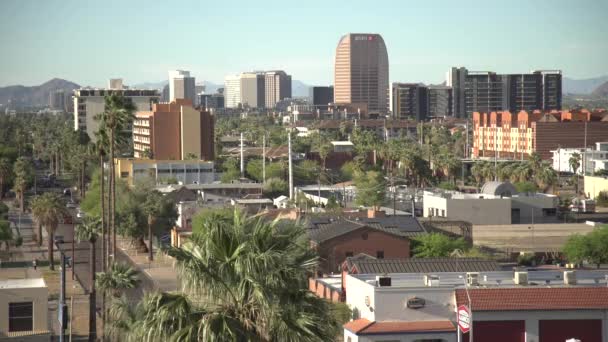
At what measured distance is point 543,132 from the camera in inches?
5615

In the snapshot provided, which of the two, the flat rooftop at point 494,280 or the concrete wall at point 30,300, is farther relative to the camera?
the concrete wall at point 30,300

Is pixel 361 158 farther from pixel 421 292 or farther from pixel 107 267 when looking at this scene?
pixel 421 292

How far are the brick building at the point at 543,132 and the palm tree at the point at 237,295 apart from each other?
12326 cm

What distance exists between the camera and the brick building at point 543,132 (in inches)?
5615

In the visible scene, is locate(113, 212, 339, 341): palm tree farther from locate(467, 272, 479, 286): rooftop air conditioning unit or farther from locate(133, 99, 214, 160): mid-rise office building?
locate(133, 99, 214, 160): mid-rise office building

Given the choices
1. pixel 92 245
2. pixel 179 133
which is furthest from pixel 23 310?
pixel 179 133

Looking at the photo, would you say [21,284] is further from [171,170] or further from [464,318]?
[171,170]

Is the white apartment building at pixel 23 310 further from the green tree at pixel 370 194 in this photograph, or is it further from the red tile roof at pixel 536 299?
the green tree at pixel 370 194

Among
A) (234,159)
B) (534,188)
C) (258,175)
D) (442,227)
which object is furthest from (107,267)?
(234,159)

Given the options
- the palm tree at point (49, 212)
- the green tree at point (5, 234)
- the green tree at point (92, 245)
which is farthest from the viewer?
the green tree at point (5, 234)

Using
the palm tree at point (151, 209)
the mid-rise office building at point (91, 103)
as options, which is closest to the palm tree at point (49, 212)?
the palm tree at point (151, 209)

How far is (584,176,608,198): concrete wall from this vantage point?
9615cm

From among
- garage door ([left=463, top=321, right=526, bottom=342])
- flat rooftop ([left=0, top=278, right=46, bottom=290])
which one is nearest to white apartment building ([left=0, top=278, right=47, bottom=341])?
flat rooftop ([left=0, top=278, right=46, bottom=290])

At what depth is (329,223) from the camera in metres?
53.7
